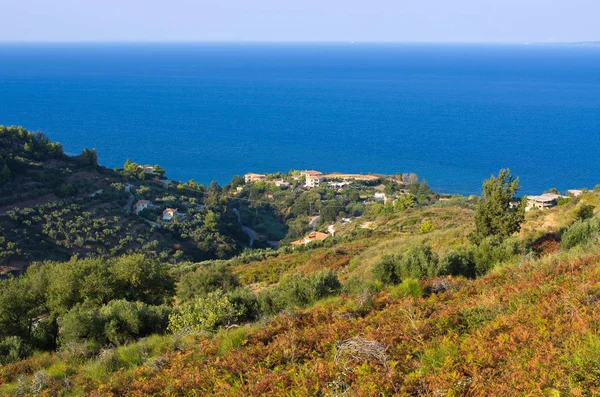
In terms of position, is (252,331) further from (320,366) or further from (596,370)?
(596,370)

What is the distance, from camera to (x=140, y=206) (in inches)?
1508

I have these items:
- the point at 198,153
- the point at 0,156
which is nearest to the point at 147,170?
the point at 0,156

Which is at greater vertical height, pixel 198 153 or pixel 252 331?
pixel 252 331

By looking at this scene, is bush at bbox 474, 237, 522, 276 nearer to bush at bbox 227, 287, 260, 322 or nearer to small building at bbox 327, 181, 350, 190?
bush at bbox 227, 287, 260, 322

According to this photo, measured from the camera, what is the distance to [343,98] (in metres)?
140

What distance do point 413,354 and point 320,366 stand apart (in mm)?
1194

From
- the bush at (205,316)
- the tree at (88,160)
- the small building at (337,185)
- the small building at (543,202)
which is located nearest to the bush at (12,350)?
the bush at (205,316)

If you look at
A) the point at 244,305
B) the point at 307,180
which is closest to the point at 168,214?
the point at 307,180

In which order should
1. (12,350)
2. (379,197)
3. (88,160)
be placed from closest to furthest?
(12,350)
(88,160)
(379,197)

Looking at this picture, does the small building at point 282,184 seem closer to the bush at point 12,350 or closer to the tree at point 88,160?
the tree at point 88,160

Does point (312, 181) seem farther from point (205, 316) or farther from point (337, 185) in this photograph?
point (205, 316)

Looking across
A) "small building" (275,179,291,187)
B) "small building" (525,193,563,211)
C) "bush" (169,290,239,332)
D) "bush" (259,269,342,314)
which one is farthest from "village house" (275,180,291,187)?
"bush" (169,290,239,332)

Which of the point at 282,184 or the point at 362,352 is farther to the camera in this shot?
the point at 282,184

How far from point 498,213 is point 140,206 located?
30.1 m
